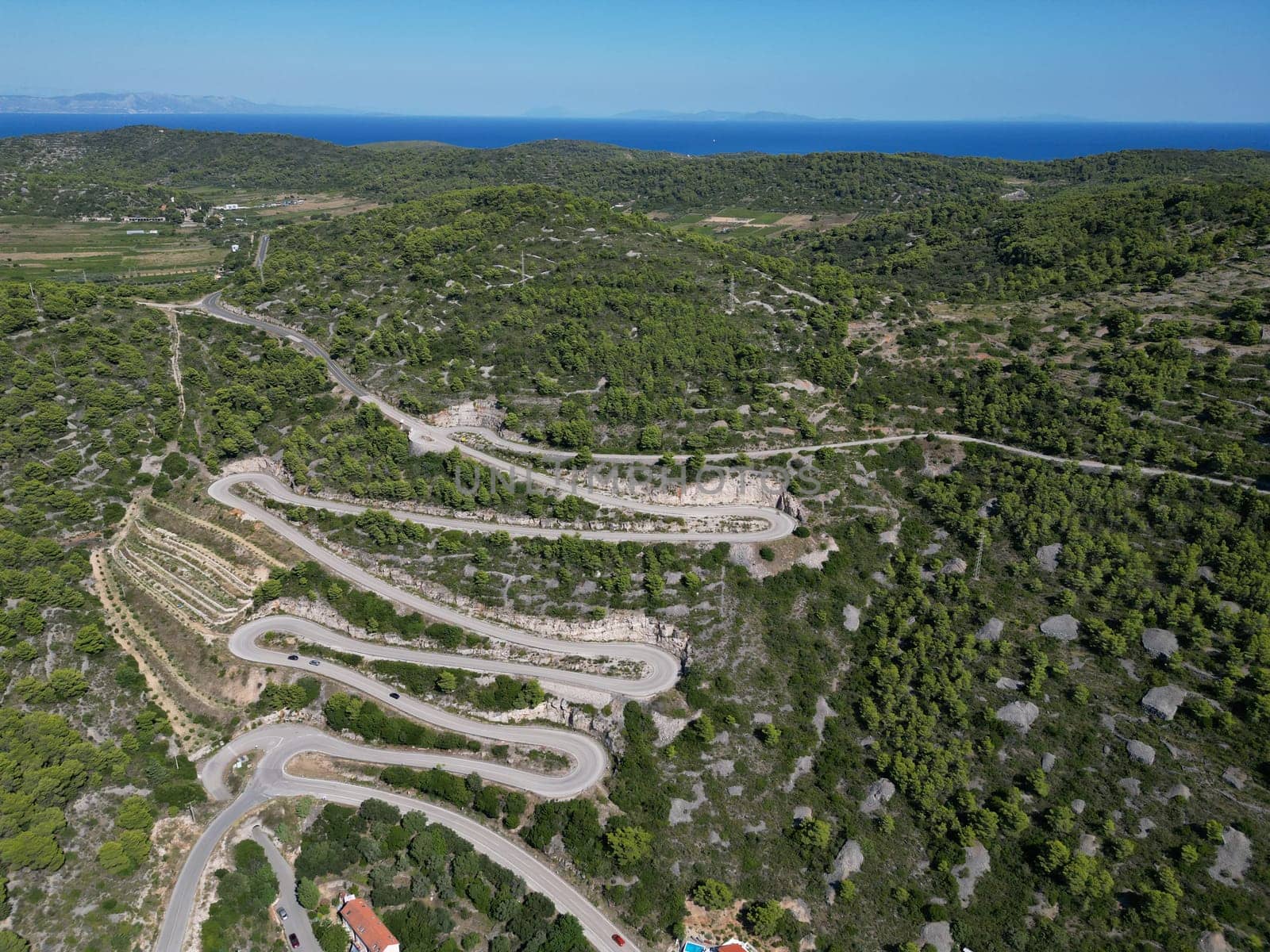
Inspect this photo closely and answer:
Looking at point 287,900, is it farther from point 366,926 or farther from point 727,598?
point 727,598

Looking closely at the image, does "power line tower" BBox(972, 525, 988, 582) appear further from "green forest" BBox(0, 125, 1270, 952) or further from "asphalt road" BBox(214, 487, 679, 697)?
"asphalt road" BBox(214, 487, 679, 697)

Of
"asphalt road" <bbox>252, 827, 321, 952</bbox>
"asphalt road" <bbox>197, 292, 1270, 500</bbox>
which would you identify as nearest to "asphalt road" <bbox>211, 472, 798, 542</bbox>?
"asphalt road" <bbox>197, 292, 1270, 500</bbox>

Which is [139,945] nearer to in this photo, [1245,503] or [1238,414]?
[1245,503]

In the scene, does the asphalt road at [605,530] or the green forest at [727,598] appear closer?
the green forest at [727,598]

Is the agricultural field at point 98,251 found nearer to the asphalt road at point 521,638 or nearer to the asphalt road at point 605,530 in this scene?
the asphalt road at point 605,530

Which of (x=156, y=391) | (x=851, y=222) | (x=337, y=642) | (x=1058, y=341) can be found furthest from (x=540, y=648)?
(x=851, y=222)

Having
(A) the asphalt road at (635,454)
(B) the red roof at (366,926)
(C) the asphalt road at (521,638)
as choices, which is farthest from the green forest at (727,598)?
(C) the asphalt road at (521,638)

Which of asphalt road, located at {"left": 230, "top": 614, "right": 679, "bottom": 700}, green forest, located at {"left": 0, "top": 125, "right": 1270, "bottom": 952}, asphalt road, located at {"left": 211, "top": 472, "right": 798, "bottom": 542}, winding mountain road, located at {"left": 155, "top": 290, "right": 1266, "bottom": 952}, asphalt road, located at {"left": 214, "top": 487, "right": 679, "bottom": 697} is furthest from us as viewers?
asphalt road, located at {"left": 211, "top": 472, "right": 798, "bottom": 542}
